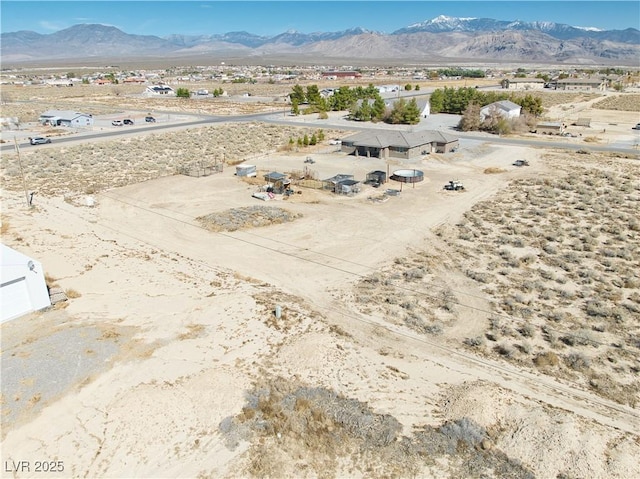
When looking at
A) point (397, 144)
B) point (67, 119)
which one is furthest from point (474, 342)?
point (67, 119)

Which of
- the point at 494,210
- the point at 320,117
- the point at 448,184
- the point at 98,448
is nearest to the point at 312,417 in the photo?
the point at 98,448

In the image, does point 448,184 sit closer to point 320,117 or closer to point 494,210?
point 494,210

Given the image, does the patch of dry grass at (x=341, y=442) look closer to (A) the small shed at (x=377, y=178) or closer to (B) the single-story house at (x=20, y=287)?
(B) the single-story house at (x=20, y=287)

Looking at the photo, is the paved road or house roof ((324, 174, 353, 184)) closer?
house roof ((324, 174, 353, 184))

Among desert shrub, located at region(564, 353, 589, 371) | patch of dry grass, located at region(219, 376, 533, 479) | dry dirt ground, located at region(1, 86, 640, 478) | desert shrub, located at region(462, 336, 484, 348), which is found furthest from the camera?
desert shrub, located at region(462, 336, 484, 348)

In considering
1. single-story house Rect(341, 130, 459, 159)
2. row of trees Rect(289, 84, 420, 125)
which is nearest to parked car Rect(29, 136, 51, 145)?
single-story house Rect(341, 130, 459, 159)

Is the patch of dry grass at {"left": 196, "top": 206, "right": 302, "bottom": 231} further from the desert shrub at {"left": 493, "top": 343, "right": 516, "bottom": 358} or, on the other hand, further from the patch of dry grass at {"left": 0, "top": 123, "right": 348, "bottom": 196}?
the desert shrub at {"left": 493, "top": 343, "right": 516, "bottom": 358}
